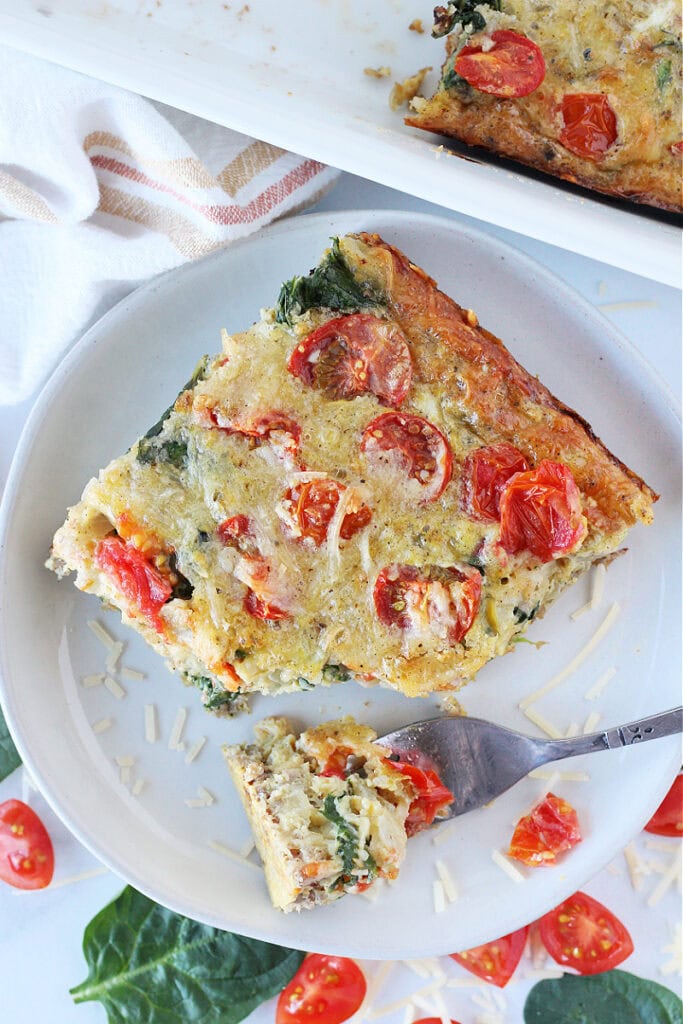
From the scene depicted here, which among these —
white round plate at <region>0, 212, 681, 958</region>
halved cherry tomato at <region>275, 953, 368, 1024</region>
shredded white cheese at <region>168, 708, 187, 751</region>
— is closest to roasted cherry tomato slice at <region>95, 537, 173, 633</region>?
white round plate at <region>0, 212, 681, 958</region>

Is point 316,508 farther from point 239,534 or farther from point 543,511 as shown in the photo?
point 543,511

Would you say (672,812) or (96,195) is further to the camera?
(672,812)

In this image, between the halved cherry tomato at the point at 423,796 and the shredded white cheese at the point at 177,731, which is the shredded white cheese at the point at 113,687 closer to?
the shredded white cheese at the point at 177,731

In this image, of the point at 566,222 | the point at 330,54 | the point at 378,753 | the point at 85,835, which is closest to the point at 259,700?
the point at 378,753

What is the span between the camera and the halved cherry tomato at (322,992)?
3443 millimetres

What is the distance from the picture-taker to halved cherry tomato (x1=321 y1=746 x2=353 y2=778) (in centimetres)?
303

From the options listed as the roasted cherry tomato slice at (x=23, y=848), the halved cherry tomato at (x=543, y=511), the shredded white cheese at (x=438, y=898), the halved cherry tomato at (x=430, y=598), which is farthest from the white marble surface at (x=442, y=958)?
the halved cherry tomato at (x=430, y=598)

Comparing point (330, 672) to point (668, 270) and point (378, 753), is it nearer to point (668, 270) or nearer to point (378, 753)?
point (378, 753)

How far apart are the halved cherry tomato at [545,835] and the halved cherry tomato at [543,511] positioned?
3.34 feet

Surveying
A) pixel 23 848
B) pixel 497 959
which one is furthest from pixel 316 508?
pixel 497 959

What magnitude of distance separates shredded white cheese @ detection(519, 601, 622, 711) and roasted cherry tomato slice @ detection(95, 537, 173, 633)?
52.5 inches

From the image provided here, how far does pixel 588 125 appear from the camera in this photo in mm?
2902

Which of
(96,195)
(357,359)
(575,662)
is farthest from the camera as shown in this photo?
(575,662)

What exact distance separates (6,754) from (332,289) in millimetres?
2060
